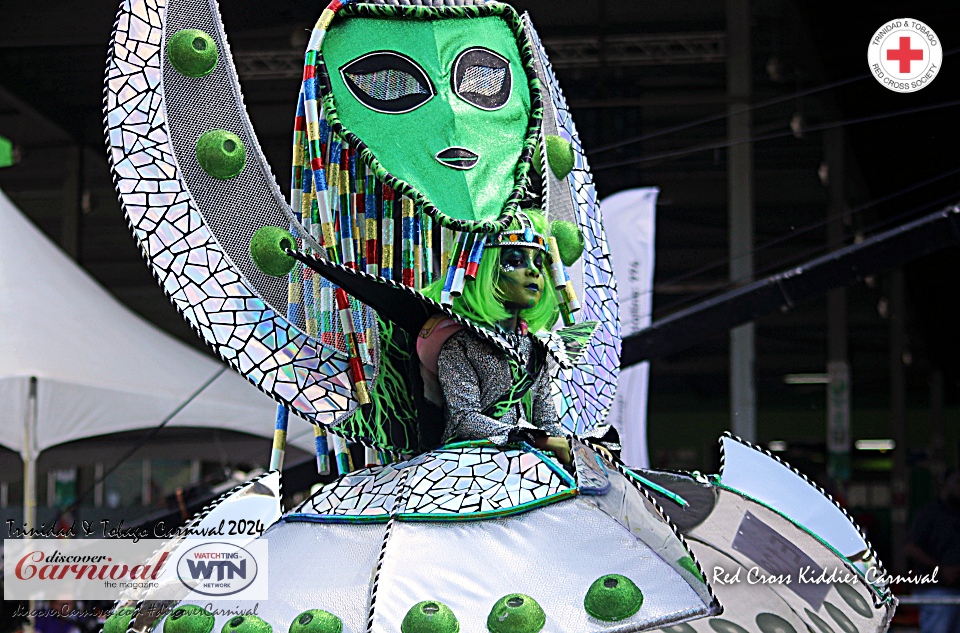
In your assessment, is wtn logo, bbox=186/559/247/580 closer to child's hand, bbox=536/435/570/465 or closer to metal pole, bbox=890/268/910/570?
child's hand, bbox=536/435/570/465

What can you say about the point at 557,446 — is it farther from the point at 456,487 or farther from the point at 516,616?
the point at 516,616

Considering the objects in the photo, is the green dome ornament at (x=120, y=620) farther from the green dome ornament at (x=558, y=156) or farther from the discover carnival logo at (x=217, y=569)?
the green dome ornament at (x=558, y=156)

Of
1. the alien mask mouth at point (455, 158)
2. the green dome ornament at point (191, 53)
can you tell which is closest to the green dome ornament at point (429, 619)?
the alien mask mouth at point (455, 158)

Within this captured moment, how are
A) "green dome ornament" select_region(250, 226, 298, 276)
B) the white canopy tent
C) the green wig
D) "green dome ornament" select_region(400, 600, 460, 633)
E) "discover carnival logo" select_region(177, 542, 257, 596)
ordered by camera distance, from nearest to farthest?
1. "green dome ornament" select_region(400, 600, 460, 633)
2. "discover carnival logo" select_region(177, 542, 257, 596)
3. the green wig
4. "green dome ornament" select_region(250, 226, 298, 276)
5. the white canopy tent

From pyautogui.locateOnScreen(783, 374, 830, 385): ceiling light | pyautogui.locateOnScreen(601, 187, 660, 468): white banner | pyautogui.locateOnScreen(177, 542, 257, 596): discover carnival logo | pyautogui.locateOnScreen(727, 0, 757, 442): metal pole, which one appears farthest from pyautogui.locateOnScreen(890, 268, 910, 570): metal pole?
pyautogui.locateOnScreen(177, 542, 257, 596): discover carnival logo

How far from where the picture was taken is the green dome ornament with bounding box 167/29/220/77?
3566 mm

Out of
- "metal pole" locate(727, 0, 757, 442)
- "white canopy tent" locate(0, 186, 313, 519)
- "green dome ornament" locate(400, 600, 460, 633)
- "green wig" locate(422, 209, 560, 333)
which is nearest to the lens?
"green dome ornament" locate(400, 600, 460, 633)

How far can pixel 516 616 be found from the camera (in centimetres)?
276

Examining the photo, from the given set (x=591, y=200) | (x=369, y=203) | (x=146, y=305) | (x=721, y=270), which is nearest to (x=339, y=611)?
(x=369, y=203)

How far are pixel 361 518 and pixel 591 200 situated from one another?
1779 mm

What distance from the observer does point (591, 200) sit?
4.48m

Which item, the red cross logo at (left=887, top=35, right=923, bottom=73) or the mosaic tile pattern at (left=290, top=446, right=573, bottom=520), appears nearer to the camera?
the mosaic tile pattern at (left=290, top=446, right=573, bottom=520)

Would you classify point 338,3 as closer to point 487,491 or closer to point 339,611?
point 487,491

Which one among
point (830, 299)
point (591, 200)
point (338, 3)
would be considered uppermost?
point (338, 3)
